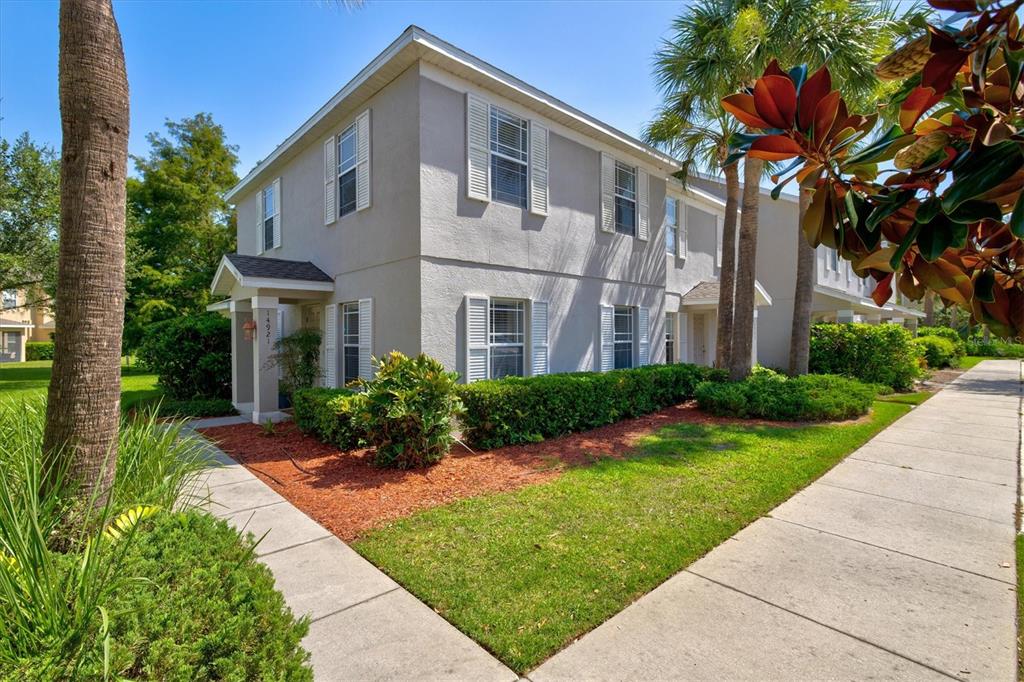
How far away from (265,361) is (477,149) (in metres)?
6.42

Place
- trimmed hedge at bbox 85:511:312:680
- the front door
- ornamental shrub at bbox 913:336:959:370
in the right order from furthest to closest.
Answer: ornamental shrub at bbox 913:336:959:370
the front door
trimmed hedge at bbox 85:511:312:680

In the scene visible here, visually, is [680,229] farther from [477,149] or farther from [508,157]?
[477,149]

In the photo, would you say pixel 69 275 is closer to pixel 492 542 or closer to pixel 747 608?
pixel 492 542

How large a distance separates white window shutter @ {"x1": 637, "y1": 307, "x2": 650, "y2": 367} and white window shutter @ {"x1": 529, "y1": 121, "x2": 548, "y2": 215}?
4.51 meters

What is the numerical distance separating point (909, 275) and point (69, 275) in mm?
4705

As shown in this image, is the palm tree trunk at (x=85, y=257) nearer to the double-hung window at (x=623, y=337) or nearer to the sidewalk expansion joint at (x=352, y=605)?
the sidewalk expansion joint at (x=352, y=605)

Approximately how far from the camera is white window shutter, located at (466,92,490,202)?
9.16 meters

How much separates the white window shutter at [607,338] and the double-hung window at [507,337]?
2.61 meters

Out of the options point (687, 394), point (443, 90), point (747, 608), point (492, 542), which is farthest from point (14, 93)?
point (687, 394)

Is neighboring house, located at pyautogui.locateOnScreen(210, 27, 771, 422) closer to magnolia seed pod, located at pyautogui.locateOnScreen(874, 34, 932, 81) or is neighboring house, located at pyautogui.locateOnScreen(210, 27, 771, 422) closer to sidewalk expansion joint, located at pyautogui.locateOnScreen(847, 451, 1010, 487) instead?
sidewalk expansion joint, located at pyautogui.locateOnScreen(847, 451, 1010, 487)

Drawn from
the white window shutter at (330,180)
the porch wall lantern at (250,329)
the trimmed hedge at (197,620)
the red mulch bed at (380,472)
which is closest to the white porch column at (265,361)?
the porch wall lantern at (250,329)

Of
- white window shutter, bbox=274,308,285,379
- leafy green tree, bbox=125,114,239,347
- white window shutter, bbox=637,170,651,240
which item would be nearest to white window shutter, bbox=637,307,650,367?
white window shutter, bbox=637,170,651,240

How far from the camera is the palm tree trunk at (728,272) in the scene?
44.7 feet

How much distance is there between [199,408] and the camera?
11844 mm
